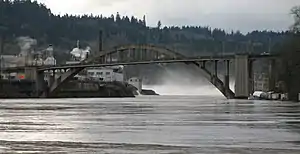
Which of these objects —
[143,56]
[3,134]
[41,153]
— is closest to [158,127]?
[3,134]

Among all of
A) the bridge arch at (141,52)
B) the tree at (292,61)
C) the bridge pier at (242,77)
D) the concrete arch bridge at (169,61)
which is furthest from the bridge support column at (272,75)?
the bridge arch at (141,52)

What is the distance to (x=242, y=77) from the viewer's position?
140 meters

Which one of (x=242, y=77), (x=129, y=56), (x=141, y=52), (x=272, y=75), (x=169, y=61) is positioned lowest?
(x=242, y=77)

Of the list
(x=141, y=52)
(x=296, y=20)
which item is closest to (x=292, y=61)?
(x=296, y=20)

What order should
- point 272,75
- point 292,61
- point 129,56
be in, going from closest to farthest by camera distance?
point 292,61
point 272,75
point 129,56

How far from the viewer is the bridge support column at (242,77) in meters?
140

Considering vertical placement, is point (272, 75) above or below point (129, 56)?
below

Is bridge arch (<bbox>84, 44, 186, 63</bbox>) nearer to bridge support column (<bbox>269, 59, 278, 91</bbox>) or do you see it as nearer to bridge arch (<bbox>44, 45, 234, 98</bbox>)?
bridge arch (<bbox>44, 45, 234, 98</bbox>)

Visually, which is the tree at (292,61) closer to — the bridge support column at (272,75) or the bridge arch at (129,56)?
the bridge support column at (272,75)

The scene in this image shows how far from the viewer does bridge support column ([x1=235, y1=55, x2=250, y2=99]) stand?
13962cm

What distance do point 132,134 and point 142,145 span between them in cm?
558

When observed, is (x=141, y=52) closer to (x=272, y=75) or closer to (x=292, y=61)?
(x=272, y=75)

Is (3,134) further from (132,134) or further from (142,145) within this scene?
(142,145)

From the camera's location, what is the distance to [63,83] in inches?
7185
